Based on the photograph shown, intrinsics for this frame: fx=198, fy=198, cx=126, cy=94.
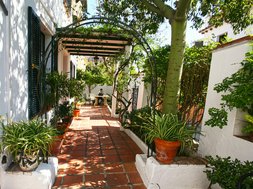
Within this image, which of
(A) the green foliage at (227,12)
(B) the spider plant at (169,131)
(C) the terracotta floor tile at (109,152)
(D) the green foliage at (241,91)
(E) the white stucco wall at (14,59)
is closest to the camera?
(D) the green foliage at (241,91)

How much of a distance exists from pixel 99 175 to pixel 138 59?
442cm

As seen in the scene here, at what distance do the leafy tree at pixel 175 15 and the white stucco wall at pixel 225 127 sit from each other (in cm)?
67

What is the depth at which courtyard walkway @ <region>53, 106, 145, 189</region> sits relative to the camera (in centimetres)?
310

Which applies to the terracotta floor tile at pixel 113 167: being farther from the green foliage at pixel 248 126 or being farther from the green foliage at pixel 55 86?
the green foliage at pixel 55 86

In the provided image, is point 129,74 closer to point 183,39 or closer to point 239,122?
point 183,39

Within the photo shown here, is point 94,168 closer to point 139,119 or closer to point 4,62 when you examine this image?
point 139,119

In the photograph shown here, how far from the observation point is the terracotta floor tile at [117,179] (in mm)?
3118

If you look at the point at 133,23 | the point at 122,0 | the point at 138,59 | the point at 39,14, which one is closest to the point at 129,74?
the point at 138,59

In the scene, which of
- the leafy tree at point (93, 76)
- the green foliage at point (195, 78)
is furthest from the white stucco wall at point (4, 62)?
the leafy tree at point (93, 76)

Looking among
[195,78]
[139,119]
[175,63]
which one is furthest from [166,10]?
[139,119]

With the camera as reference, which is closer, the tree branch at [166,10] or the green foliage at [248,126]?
the green foliage at [248,126]

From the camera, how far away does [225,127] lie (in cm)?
283

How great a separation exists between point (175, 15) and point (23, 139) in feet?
10.4

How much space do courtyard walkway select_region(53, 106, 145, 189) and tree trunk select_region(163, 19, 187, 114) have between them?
137 centimetres
